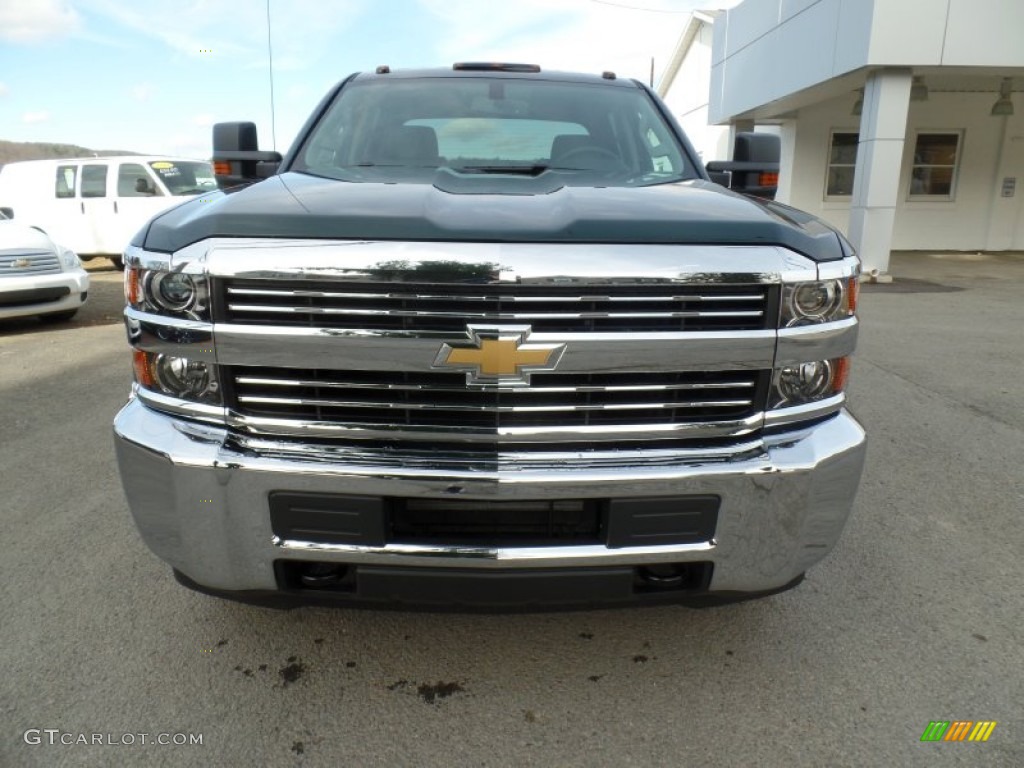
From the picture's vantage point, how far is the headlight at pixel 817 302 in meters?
1.90

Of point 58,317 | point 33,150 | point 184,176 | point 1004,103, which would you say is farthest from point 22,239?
point 33,150

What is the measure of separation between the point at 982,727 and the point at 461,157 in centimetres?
255

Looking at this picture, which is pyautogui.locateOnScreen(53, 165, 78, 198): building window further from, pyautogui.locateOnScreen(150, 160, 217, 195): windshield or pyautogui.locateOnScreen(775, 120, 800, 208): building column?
pyautogui.locateOnScreen(775, 120, 800, 208): building column

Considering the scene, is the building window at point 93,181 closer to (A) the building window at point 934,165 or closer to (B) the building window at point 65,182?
(B) the building window at point 65,182

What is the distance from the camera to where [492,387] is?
5.98ft

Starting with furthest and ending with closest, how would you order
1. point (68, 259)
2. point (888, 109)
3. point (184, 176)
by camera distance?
point (184, 176)
point (888, 109)
point (68, 259)

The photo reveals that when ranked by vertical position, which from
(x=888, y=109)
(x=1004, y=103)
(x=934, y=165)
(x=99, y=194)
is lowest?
(x=99, y=194)

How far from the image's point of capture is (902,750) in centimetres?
195

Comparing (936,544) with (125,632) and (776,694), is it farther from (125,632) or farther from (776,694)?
(125,632)

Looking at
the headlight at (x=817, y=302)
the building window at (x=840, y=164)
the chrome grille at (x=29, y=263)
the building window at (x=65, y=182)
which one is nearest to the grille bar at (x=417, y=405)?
the headlight at (x=817, y=302)

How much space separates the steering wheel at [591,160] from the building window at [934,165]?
1654 centimetres

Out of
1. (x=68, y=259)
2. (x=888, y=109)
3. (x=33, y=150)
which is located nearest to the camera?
(x=68, y=259)

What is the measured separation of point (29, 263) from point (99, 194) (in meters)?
6.64

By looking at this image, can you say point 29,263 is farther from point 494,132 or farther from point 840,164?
point 840,164
